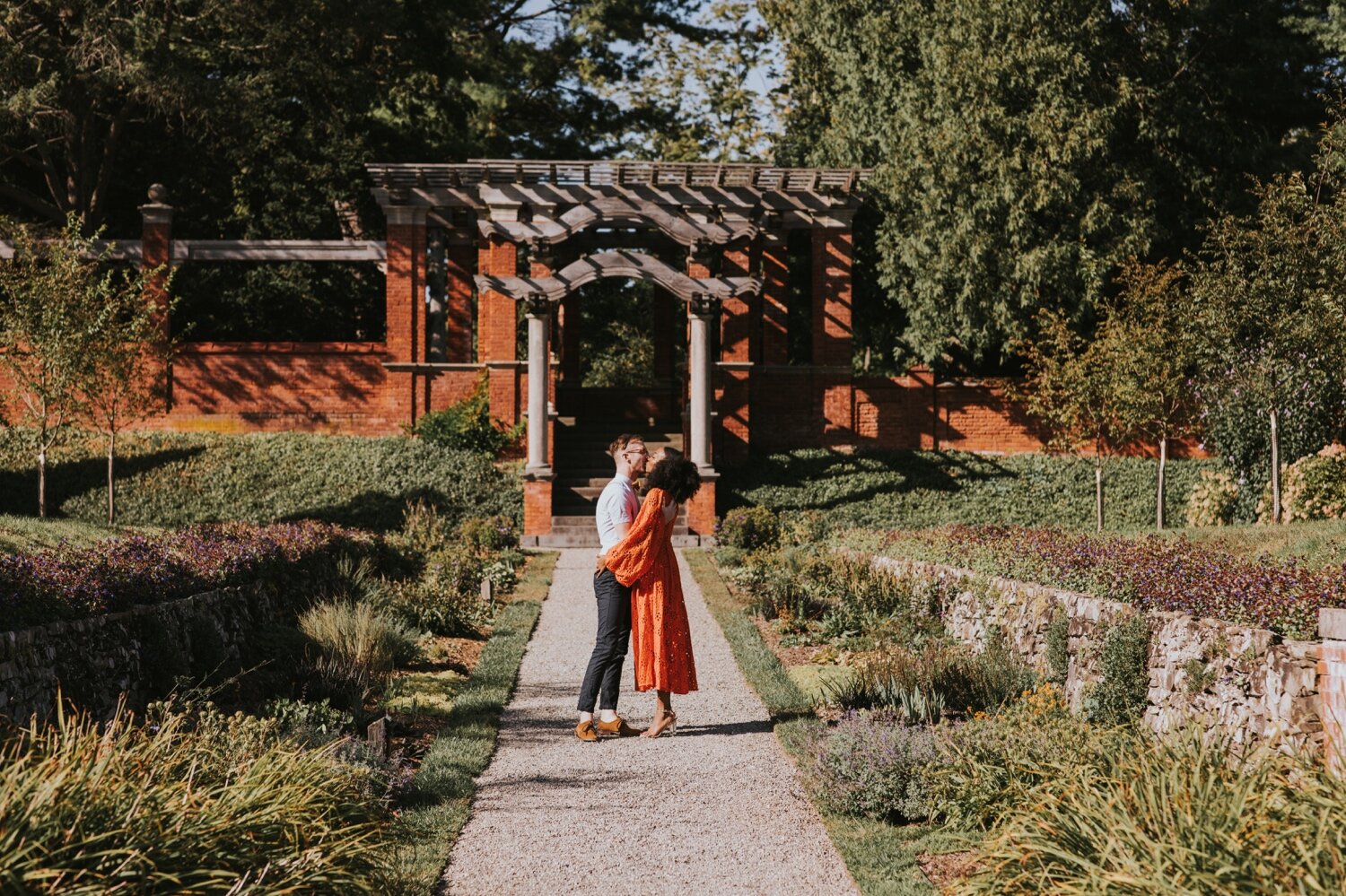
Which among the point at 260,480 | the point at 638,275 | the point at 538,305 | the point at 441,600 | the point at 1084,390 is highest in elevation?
the point at 638,275

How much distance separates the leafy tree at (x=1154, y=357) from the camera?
19.9m

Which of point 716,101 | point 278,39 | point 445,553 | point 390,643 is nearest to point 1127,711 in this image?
point 390,643

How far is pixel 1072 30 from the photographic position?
2483cm

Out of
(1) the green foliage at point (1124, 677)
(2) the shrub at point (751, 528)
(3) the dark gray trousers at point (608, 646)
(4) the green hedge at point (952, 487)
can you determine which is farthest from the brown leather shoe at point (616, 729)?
(4) the green hedge at point (952, 487)

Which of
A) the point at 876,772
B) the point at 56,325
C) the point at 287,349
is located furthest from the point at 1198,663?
the point at 287,349

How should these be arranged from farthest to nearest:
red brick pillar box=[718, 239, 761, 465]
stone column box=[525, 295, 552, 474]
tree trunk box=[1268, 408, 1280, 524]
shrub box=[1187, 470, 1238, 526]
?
red brick pillar box=[718, 239, 761, 465] → stone column box=[525, 295, 552, 474] → shrub box=[1187, 470, 1238, 526] → tree trunk box=[1268, 408, 1280, 524]

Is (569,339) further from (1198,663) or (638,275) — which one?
(1198,663)

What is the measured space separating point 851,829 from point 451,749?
2676 mm

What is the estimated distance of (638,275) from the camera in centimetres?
2170

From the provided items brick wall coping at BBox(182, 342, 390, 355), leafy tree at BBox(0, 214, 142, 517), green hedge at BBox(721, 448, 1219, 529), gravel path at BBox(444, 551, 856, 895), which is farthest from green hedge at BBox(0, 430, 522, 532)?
gravel path at BBox(444, 551, 856, 895)

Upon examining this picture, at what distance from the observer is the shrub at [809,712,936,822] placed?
6637 mm

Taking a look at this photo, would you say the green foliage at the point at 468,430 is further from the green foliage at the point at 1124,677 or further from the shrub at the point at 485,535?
the green foliage at the point at 1124,677

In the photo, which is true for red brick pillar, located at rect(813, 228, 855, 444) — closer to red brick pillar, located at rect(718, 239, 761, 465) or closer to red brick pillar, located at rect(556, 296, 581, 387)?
red brick pillar, located at rect(718, 239, 761, 465)

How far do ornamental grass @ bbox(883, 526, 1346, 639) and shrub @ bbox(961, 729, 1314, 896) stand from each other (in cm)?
269
